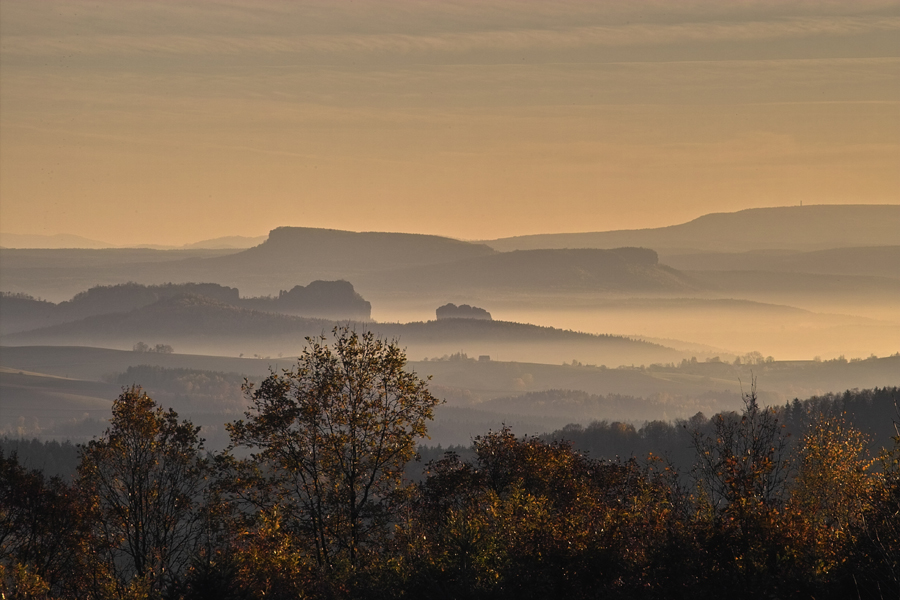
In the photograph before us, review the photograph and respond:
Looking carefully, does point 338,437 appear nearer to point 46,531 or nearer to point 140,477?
point 140,477

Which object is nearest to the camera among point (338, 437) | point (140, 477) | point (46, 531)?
point (338, 437)

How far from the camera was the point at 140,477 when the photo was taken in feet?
202

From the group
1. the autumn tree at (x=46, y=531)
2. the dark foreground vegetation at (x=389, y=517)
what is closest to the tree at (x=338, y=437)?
the dark foreground vegetation at (x=389, y=517)

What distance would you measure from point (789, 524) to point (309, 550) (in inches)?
957

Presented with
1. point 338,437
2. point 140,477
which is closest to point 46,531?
point 140,477

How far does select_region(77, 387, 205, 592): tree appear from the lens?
6100cm

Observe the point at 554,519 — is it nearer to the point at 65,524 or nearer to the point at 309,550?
the point at 309,550

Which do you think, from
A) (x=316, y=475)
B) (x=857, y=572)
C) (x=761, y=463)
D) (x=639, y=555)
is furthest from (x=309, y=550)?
(x=857, y=572)

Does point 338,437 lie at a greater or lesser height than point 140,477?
greater

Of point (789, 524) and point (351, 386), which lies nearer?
point (789, 524)

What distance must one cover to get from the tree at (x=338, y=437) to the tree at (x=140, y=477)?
15.2 ft

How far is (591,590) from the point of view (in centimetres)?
4872

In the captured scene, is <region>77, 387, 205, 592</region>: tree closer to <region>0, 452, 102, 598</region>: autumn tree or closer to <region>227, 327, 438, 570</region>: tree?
<region>0, 452, 102, 598</region>: autumn tree

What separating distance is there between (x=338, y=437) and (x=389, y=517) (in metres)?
5.09
